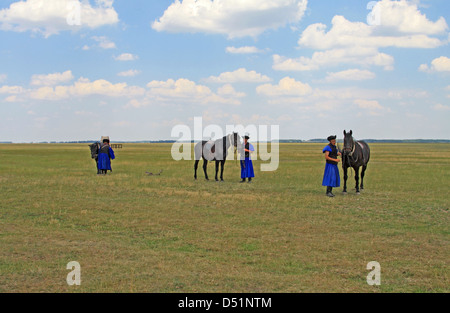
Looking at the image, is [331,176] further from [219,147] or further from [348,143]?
[219,147]

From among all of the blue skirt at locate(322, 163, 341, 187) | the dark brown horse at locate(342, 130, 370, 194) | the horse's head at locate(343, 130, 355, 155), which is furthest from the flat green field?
the horse's head at locate(343, 130, 355, 155)

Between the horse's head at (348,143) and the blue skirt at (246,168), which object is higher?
the horse's head at (348,143)

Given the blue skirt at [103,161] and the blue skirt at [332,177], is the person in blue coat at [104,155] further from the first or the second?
the blue skirt at [332,177]

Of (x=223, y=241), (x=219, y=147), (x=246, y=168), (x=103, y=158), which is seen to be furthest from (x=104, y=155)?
(x=223, y=241)

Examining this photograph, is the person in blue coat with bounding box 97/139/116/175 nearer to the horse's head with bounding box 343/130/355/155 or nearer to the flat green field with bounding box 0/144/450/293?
the flat green field with bounding box 0/144/450/293

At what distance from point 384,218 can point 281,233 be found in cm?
369

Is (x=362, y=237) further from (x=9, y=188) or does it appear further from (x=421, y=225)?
(x=9, y=188)

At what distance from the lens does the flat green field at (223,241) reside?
6383mm

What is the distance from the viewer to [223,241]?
8.88 m

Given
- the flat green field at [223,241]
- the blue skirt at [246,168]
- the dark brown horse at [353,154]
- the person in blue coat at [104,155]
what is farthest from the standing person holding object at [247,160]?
the person in blue coat at [104,155]

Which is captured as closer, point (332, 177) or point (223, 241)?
point (223, 241)

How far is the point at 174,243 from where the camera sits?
8805mm

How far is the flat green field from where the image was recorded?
251 inches
